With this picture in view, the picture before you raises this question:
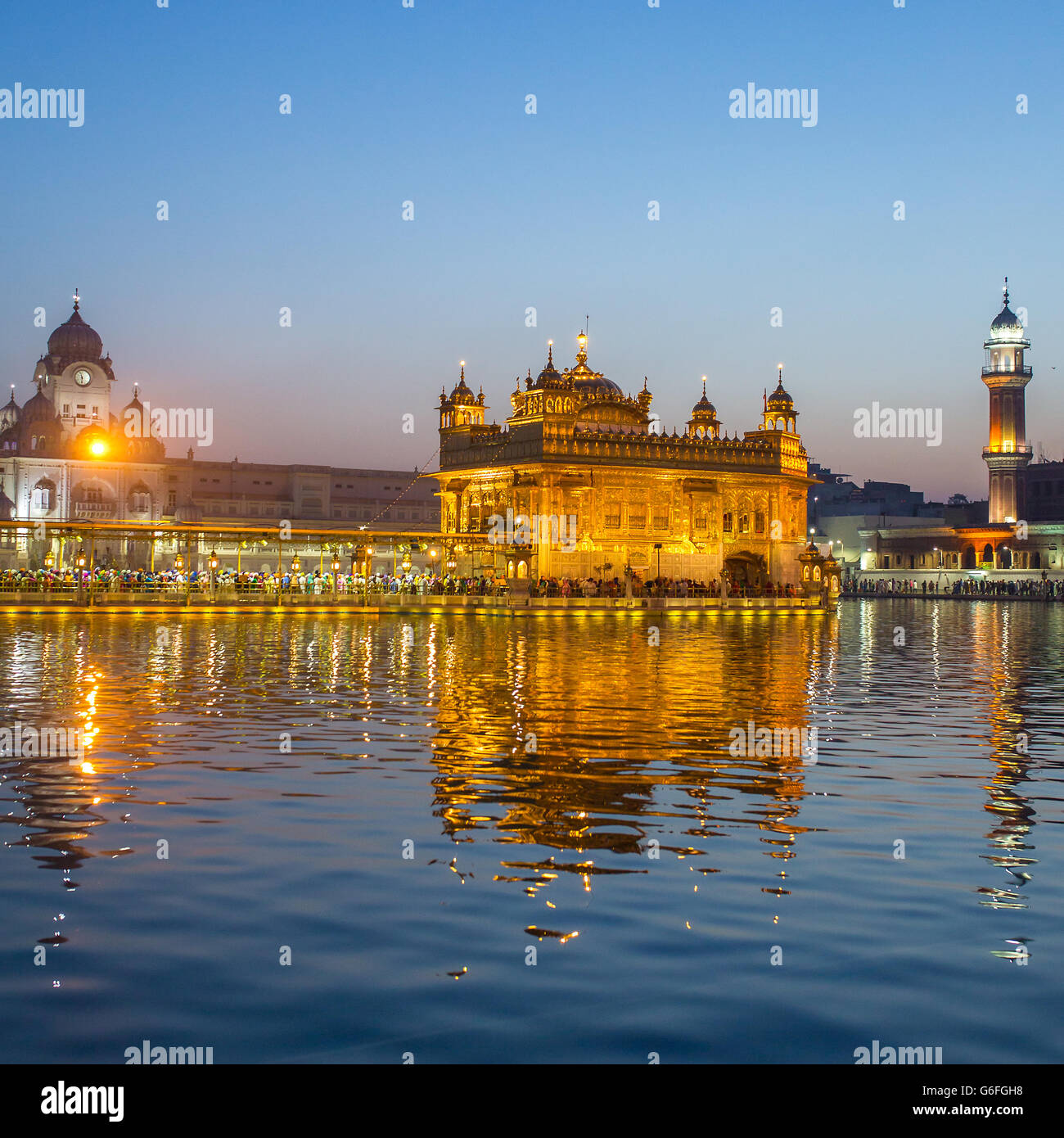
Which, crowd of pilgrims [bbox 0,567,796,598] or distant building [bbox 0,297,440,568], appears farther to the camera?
distant building [bbox 0,297,440,568]

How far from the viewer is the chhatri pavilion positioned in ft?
245

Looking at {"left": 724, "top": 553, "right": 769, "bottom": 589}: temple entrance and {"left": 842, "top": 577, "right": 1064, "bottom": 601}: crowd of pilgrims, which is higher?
{"left": 724, "top": 553, "right": 769, "bottom": 589}: temple entrance

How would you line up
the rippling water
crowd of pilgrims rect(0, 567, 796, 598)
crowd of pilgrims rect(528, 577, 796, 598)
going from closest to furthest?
the rippling water → crowd of pilgrims rect(0, 567, 796, 598) → crowd of pilgrims rect(528, 577, 796, 598)

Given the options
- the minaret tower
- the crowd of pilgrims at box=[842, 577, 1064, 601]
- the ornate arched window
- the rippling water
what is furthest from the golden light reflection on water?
the minaret tower

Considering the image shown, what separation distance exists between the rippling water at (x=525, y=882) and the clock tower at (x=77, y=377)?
3966 inches

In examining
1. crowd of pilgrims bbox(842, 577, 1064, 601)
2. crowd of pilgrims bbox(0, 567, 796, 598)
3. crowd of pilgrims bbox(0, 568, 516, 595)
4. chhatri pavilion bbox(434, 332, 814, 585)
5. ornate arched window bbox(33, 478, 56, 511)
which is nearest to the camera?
crowd of pilgrims bbox(0, 568, 516, 595)

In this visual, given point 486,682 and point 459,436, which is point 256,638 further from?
point 459,436

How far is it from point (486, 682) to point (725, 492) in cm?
5689

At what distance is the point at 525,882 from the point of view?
33.9 feet

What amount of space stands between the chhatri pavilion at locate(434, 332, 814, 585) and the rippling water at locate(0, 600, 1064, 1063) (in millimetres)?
51074

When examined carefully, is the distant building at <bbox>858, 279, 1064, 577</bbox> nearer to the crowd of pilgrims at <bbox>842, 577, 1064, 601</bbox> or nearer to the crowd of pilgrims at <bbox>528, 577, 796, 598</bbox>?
the crowd of pilgrims at <bbox>842, 577, 1064, 601</bbox>

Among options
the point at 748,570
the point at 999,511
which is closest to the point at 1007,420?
the point at 999,511
